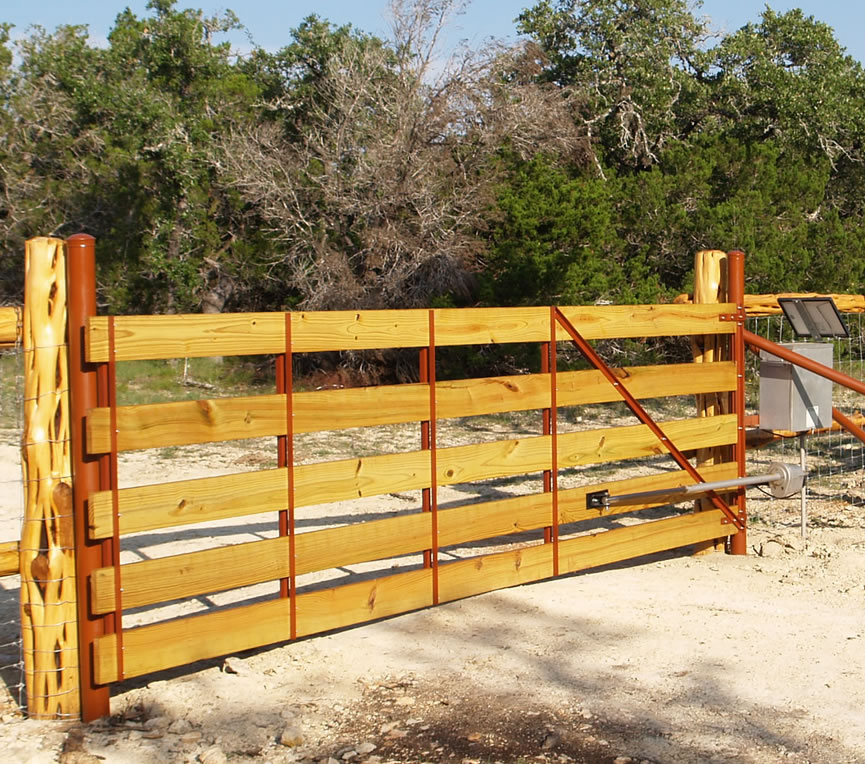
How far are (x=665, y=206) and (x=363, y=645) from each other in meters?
15.1

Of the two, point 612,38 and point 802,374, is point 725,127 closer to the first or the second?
point 612,38

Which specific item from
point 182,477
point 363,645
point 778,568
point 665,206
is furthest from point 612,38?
point 363,645

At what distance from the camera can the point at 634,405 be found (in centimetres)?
641

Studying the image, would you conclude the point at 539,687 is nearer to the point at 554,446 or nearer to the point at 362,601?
the point at 362,601

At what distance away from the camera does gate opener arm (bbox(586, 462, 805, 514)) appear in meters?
6.48

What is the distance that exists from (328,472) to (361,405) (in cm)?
39

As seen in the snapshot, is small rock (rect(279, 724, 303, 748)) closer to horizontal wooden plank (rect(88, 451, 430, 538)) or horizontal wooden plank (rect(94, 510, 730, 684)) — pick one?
horizontal wooden plank (rect(94, 510, 730, 684))

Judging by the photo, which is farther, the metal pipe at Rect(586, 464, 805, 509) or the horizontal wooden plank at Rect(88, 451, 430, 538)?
the metal pipe at Rect(586, 464, 805, 509)

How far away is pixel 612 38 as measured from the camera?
22.4 m

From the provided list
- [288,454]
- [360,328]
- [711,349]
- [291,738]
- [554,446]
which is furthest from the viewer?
[711,349]

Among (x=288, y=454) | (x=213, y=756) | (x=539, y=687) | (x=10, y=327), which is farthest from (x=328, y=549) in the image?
(x=10, y=327)

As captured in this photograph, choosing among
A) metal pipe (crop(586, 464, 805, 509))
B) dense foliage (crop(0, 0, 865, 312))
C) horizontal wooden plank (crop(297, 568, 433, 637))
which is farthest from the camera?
dense foliage (crop(0, 0, 865, 312))

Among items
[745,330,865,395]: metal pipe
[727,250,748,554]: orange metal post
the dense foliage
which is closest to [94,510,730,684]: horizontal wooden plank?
[727,250,748,554]: orange metal post

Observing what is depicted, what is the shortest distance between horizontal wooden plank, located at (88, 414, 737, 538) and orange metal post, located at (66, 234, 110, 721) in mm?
102
